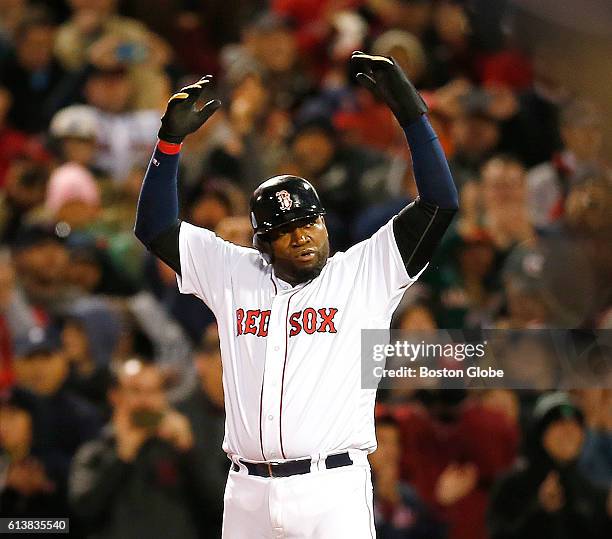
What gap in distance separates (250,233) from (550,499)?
1554 mm

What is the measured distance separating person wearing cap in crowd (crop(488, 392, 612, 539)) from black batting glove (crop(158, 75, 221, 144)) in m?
2.00

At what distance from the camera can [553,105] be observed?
5.62 m

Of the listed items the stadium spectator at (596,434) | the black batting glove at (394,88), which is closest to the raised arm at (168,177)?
the black batting glove at (394,88)

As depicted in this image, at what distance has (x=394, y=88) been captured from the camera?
9.36 ft

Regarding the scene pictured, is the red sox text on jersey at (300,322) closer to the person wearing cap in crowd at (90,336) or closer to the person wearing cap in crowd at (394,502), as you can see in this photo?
the person wearing cap in crowd at (394,502)

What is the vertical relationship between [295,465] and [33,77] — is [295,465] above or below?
below

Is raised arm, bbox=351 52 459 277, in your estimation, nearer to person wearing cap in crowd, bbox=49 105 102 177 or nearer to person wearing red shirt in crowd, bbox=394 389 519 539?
person wearing red shirt in crowd, bbox=394 389 519 539

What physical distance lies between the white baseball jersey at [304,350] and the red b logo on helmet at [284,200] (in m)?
0.21

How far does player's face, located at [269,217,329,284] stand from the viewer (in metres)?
2.91

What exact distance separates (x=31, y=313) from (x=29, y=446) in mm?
829

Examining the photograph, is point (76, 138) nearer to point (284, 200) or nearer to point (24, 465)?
point (24, 465)

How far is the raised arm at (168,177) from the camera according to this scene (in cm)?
304

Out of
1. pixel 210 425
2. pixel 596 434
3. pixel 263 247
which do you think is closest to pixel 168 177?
pixel 263 247

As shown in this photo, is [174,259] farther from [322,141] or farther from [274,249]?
[322,141]
